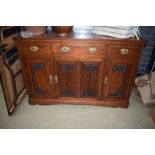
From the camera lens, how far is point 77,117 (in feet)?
5.83

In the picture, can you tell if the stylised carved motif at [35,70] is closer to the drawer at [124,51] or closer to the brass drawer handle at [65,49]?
the brass drawer handle at [65,49]

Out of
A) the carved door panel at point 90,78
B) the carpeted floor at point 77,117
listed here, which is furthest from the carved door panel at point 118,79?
the carpeted floor at point 77,117

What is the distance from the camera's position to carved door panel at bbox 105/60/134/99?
5.24 ft

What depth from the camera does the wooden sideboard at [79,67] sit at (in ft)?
4.81

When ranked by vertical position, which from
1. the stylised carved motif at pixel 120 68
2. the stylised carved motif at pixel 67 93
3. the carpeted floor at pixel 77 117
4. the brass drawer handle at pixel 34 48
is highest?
the brass drawer handle at pixel 34 48

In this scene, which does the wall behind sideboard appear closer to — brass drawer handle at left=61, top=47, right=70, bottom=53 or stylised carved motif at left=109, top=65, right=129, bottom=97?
stylised carved motif at left=109, top=65, right=129, bottom=97

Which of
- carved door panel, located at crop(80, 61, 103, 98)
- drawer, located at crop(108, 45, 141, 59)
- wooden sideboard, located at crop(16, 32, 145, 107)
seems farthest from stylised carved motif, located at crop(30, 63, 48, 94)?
drawer, located at crop(108, 45, 141, 59)

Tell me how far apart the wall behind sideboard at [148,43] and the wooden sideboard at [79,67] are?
651mm
